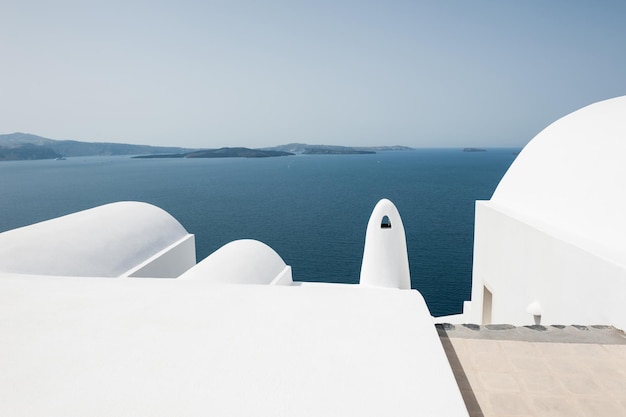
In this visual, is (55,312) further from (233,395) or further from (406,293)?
(406,293)

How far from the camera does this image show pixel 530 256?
8156 mm

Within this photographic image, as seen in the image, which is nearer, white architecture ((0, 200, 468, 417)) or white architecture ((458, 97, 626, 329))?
white architecture ((0, 200, 468, 417))

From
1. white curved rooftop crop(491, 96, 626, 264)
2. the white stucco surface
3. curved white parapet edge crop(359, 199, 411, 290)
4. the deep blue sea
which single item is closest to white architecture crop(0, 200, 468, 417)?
the white stucco surface

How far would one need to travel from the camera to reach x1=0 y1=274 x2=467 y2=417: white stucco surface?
3027 mm

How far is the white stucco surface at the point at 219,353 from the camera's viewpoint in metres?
3.03

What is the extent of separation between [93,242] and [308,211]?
55123 millimetres

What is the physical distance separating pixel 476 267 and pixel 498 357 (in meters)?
7.96

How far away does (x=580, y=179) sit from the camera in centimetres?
775

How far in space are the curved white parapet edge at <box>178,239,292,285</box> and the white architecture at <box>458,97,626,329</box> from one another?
233 inches

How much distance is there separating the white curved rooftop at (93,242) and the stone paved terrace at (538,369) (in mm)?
8335

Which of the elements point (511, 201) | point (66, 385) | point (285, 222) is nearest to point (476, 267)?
point (511, 201)

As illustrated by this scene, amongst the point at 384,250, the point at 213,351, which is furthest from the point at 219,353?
the point at 384,250

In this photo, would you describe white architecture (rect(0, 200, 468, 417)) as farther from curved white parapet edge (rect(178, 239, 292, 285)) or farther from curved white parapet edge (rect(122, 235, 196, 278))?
curved white parapet edge (rect(122, 235, 196, 278))

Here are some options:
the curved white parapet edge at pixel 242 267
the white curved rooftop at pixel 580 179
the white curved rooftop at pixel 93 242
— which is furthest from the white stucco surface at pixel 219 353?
the curved white parapet edge at pixel 242 267
